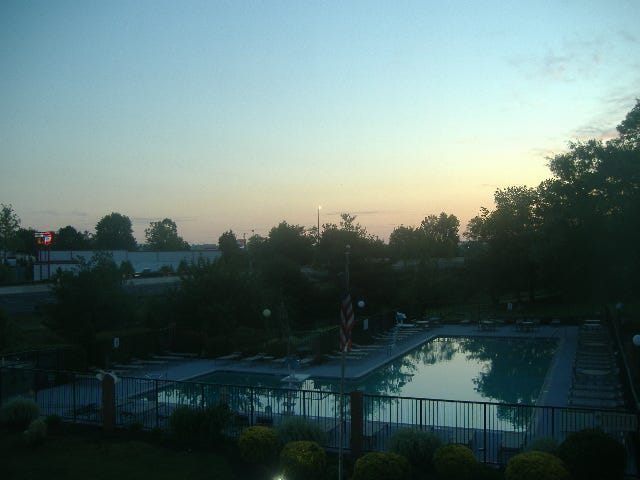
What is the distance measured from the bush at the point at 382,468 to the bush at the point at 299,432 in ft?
6.47

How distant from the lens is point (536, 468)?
31.4 feet

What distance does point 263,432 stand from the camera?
39.3 ft

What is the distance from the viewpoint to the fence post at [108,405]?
1428cm

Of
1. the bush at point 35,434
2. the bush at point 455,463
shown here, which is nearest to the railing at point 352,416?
the bush at point 455,463

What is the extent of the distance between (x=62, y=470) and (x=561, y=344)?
2383 cm

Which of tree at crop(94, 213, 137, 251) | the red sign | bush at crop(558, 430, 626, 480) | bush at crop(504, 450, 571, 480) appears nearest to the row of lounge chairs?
bush at crop(558, 430, 626, 480)

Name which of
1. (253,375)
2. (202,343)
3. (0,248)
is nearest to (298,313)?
(202,343)

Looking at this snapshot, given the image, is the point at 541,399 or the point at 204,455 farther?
the point at 541,399

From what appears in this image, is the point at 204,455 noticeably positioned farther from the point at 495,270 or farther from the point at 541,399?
the point at 495,270

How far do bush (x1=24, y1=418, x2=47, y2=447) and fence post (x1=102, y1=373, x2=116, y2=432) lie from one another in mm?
1443

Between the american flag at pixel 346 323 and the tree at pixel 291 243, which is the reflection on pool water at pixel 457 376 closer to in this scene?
the american flag at pixel 346 323

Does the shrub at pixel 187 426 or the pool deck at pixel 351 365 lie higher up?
the shrub at pixel 187 426

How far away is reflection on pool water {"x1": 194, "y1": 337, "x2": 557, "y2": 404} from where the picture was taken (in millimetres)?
21031

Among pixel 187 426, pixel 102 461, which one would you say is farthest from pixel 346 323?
pixel 102 461
